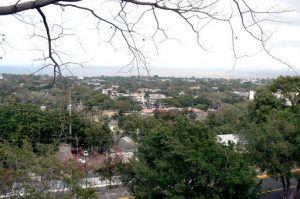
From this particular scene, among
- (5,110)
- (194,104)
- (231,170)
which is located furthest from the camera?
(194,104)

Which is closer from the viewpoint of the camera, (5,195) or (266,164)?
(5,195)

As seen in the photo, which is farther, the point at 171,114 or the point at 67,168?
the point at 171,114

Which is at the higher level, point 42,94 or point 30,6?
point 30,6

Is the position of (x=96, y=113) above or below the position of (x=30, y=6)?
below

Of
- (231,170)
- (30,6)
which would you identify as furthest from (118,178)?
(30,6)

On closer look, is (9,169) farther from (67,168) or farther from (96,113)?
(96,113)

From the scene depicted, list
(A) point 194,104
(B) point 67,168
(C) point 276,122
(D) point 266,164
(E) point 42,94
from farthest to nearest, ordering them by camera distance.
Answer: (A) point 194,104, (C) point 276,122, (D) point 266,164, (B) point 67,168, (E) point 42,94

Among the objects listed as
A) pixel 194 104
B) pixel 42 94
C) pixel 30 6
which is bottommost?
pixel 194 104

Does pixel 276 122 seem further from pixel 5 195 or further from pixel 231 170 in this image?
pixel 5 195

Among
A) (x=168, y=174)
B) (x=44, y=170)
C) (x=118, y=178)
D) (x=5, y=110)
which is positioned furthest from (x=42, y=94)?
(x=5, y=110)
